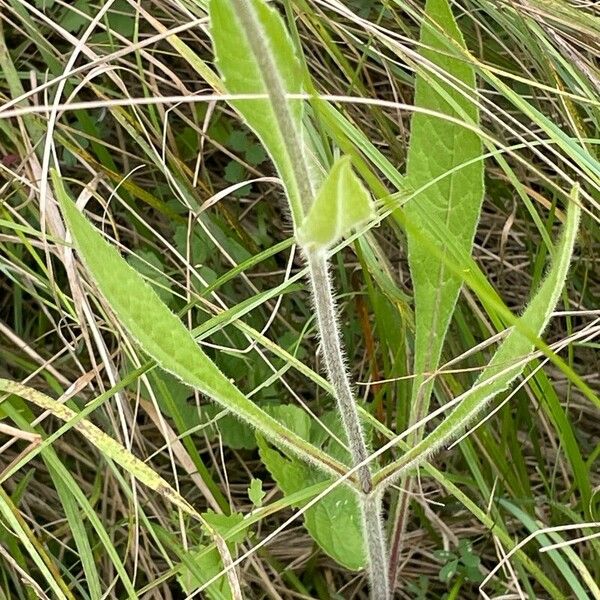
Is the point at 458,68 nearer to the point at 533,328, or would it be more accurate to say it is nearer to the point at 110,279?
the point at 533,328

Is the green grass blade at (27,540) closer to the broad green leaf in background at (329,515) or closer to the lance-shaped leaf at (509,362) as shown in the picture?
the broad green leaf in background at (329,515)

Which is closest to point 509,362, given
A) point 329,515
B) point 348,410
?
point 348,410

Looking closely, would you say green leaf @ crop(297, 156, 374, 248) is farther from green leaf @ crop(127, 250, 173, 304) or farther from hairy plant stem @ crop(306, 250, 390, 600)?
green leaf @ crop(127, 250, 173, 304)

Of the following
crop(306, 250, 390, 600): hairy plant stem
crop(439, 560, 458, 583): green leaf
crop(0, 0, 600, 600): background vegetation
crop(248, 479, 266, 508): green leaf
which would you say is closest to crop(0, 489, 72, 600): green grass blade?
crop(0, 0, 600, 600): background vegetation

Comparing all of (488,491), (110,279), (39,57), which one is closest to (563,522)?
(488,491)

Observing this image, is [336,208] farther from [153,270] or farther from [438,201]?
[153,270]

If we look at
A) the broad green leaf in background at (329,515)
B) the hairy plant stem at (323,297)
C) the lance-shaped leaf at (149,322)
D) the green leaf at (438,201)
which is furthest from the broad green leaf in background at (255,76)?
the broad green leaf in background at (329,515)
